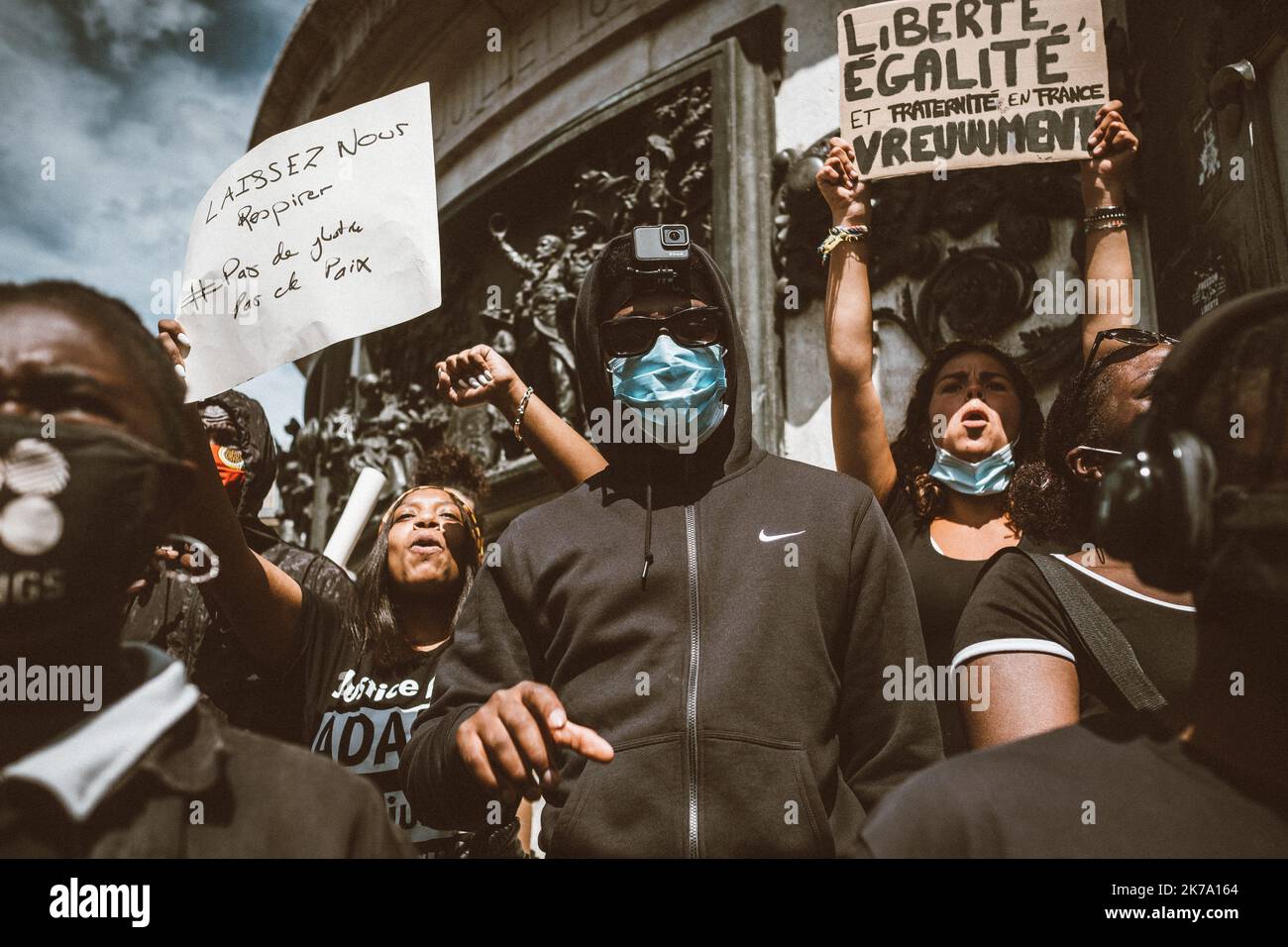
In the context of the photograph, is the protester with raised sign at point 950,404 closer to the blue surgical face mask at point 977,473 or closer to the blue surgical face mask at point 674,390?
the blue surgical face mask at point 977,473

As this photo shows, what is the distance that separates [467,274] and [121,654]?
5683 millimetres

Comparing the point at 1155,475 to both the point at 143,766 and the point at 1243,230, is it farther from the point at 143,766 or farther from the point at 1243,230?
the point at 1243,230

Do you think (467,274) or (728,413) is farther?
(467,274)

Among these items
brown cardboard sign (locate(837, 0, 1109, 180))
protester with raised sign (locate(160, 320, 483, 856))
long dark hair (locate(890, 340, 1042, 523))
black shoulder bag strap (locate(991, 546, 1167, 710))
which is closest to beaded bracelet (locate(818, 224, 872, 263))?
brown cardboard sign (locate(837, 0, 1109, 180))

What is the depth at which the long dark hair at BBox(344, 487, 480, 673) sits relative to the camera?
9.41 feet

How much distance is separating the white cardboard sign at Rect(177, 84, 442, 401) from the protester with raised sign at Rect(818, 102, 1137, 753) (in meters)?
1.05

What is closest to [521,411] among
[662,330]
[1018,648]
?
[662,330]

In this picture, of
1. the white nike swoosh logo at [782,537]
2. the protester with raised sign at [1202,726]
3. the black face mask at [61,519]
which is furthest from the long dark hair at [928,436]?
the black face mask at [61,519]

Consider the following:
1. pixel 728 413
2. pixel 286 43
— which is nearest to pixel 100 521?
pixel 728 413

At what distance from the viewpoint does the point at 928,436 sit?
2.62 meters

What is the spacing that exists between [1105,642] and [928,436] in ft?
3.67

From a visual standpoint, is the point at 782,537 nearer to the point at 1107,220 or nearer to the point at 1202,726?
the point at 1202,726

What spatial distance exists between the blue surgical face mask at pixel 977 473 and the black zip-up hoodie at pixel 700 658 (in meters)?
0.63
